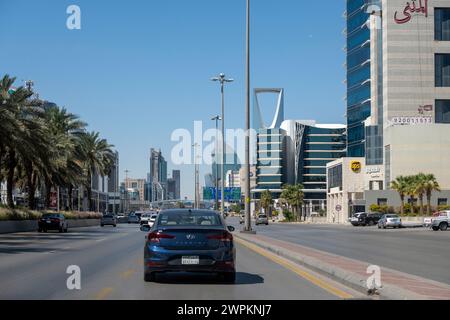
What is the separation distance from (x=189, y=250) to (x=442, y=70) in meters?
97.4

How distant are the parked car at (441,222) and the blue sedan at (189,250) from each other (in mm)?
48612

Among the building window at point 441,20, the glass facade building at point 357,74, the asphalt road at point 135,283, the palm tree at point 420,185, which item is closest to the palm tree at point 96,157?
the palm tree at point 420,185

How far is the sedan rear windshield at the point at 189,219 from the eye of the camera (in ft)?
49.3

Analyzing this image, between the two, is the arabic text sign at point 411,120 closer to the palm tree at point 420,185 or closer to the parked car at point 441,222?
the palm tree at point 420,185

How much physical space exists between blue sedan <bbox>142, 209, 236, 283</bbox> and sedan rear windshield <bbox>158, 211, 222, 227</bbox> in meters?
0.42

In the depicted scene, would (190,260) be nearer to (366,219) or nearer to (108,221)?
(108,221)

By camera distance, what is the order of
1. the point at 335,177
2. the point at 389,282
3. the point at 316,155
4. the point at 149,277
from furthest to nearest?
1. the point at 316,155
2. the point at 335,177
3. the point at 149,277
4. the point at 389,282

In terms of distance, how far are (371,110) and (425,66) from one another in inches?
475

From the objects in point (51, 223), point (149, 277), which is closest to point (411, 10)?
point (51, 223)

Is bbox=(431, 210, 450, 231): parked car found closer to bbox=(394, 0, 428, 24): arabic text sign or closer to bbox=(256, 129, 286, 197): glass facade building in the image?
bbox=(394, 0, 428, 24): arabic text sign

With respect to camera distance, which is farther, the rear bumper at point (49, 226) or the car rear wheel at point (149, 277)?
the rear bumper at point (49, 226)

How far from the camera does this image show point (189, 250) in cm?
1413

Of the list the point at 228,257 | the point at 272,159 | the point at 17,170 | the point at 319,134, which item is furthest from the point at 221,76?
the point at 272,159
